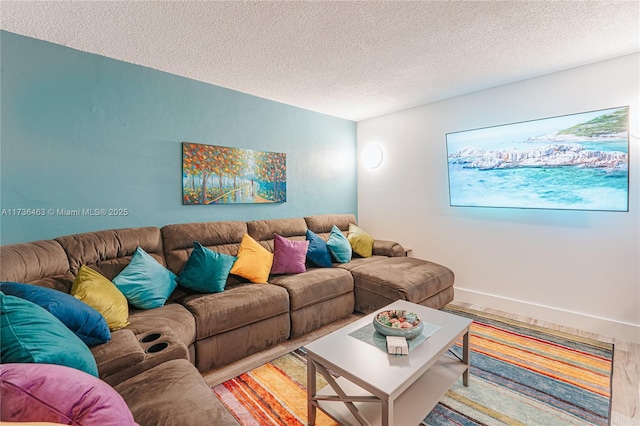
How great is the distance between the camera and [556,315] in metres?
2.95

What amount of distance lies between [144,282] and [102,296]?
13.8 inches

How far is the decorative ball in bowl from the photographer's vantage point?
1730mm

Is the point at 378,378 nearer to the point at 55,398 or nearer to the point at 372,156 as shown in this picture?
the point at 55,398

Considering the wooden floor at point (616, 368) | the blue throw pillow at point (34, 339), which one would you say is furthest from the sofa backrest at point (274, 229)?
the blue throw pillow at point (34, 339)

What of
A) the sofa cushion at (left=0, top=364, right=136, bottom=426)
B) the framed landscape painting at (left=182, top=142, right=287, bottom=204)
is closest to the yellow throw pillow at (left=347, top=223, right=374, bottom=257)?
the framed landscape painting at (left=182, top=142, right=287, bottom=204)

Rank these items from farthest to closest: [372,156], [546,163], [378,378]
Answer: [372,156]
[546,163]
[378,378]

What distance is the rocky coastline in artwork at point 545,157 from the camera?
2605 mm

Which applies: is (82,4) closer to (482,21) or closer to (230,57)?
(230,57)

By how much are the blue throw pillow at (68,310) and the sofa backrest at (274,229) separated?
5.86 feet

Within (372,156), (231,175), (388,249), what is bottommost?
(388,249)

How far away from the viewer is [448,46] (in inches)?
94.1

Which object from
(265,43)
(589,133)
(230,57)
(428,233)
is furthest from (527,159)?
(230,57)

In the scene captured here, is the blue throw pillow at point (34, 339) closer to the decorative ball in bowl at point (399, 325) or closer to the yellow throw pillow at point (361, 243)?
the decorative ball in bowl at point (399, 325)

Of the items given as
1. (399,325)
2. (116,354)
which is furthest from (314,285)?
(116,354)
